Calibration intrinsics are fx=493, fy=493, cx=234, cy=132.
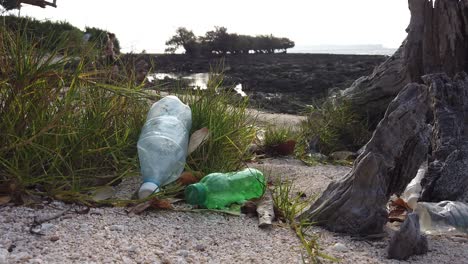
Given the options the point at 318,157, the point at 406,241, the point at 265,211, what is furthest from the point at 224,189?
the point at 318,157

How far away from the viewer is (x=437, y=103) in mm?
2811

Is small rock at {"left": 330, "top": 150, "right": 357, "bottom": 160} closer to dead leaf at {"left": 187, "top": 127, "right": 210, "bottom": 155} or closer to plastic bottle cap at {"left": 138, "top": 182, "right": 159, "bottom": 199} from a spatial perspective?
dead leaf at {"left": 187, "top": 127, "right": 210, "bottom": 155}

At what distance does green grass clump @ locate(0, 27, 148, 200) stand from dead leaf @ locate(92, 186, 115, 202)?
8 centimetres

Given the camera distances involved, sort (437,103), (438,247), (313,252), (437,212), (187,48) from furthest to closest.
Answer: (187,48) < (437,103) < (437,212) < (438,247) < (313,252)

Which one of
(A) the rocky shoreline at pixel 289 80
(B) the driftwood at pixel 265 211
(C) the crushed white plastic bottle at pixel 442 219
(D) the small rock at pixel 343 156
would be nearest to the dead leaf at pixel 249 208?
(B) the driftwood at pixel 265 211

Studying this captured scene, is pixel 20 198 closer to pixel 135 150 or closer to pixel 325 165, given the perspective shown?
pixel 135 150

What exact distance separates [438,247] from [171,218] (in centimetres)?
108

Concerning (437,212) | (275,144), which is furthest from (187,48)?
(437,212)

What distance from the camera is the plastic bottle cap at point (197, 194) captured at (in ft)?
7.34

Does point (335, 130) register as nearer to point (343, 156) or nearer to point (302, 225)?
point (343, 156)

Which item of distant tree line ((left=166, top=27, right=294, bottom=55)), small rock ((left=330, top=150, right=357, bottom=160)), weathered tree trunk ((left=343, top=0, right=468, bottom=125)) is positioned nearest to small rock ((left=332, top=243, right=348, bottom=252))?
weathered tree trunk ((left=343, top=0, right=468, bottom=125))

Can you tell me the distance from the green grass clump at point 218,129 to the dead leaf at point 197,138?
4 cm

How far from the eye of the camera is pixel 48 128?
211cm

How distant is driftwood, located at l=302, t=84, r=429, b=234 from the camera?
6.70 ft
